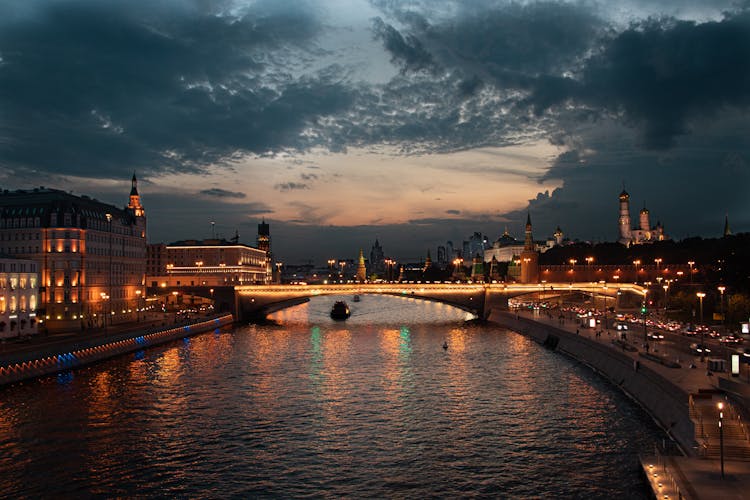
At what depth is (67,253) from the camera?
9456 cm

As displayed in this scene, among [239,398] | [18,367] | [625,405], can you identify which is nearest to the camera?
[625,405]

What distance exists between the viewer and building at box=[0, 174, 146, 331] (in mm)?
91562

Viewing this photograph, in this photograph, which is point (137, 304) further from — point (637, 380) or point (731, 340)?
point (731, 340)

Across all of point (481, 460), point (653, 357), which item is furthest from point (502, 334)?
point (481, 460)

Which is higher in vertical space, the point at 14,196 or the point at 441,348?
the point at 14,196

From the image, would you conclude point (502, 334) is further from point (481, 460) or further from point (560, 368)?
point (481, 460)

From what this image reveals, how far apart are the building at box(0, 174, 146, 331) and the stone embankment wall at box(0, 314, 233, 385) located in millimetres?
9787

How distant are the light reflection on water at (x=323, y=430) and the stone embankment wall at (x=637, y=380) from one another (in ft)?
4.59

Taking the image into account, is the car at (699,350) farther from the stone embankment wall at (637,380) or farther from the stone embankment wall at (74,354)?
the stone embankment wall at (74,354)

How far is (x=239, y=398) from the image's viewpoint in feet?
166

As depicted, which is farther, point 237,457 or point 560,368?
point 560,368

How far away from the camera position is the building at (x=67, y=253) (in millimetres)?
91562

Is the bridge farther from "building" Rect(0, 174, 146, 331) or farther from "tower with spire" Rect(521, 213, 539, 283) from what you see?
"tower with spire" Rect(521, 213, 539, 283)

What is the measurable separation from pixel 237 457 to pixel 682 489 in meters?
22.8
